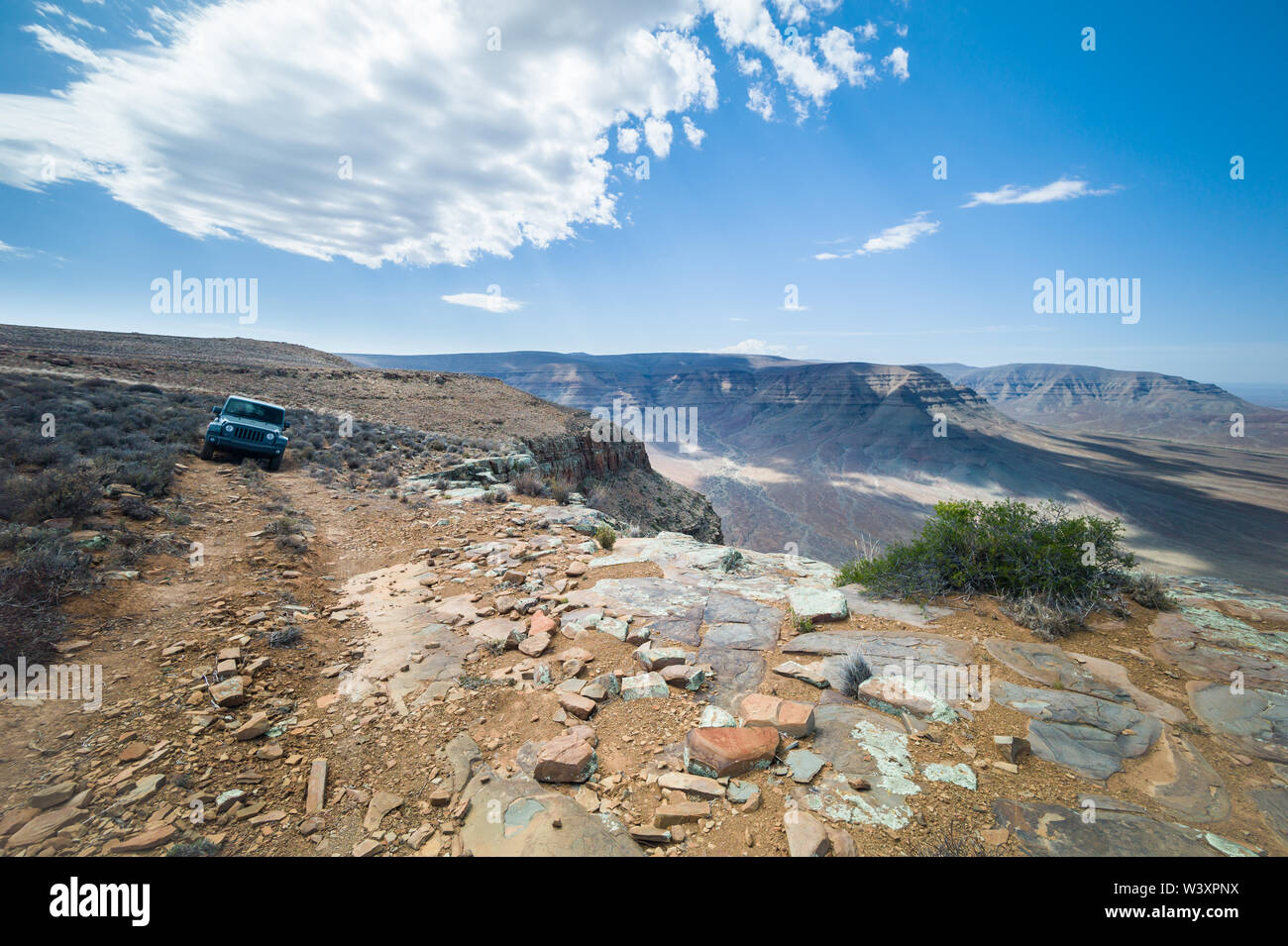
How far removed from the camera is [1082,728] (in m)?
3.35

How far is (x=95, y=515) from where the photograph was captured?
6.11 m

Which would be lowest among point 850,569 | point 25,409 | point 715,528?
point 715,528

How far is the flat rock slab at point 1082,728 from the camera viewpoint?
3.06 m

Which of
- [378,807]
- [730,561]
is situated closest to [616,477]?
[730,561]

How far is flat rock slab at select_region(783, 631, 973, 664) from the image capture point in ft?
13.9

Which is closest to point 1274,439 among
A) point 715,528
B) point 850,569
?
point 715,528

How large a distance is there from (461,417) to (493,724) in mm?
21002

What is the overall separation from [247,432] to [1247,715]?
51.3 feet

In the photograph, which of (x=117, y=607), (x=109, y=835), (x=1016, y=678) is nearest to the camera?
(x=109, y=835)

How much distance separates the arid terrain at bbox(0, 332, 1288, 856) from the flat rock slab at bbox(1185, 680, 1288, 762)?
0.07 feet

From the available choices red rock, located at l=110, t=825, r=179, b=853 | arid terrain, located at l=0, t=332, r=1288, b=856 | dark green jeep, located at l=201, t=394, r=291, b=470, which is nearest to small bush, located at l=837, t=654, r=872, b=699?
arid terrain, located at l=0, t=332, r=1288, b=856

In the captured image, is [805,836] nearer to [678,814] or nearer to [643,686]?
[678,814]
